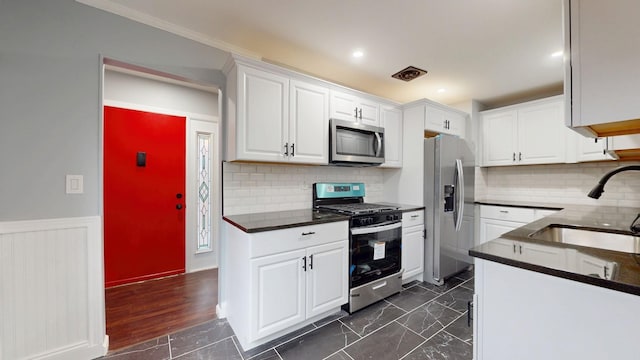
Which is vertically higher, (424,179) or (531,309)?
(424,179)

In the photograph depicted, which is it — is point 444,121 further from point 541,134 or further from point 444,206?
point 541,134

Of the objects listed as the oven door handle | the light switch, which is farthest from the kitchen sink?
the light switch

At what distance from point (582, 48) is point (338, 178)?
233 centimetres

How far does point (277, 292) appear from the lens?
5.89 ft

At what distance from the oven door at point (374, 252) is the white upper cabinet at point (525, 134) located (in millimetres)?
2135

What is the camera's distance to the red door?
2.81m

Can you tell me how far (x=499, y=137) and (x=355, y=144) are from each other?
2.38 m

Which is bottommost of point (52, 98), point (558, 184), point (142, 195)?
point (142, 195)

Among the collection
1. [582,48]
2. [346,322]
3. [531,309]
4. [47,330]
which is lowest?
[346,322]

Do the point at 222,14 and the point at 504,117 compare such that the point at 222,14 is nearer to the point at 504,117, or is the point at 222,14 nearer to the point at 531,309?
the point at 531,309

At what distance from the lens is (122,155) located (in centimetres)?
287

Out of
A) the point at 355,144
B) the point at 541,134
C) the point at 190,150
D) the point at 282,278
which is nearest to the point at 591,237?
the point at 355,144

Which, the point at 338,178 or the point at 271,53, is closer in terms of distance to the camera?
the point at 271,53

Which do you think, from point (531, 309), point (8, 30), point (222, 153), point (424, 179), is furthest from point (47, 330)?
point (424, 179)
